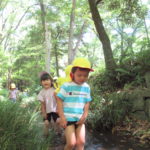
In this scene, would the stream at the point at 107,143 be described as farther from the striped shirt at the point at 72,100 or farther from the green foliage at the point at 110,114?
the striped shirt at the point at 72,100

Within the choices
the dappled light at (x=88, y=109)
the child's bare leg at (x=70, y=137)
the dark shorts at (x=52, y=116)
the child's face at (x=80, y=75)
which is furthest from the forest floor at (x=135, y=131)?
the child's face at (x=80, y=75)

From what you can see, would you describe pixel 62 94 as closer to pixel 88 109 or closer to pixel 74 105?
pixel 74 105

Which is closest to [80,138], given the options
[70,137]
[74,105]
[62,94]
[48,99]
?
[70,137]

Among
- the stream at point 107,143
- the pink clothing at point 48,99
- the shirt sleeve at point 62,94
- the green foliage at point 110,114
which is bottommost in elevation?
the stream at point 107,143

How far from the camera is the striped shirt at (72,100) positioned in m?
2.94

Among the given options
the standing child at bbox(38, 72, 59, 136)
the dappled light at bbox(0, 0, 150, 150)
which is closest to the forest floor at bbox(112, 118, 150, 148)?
the dappled light at bbox(0, 0, 150, 150)

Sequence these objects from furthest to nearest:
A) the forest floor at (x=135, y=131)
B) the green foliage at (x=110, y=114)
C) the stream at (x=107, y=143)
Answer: the green foliage at (x=110, y=114) < the forest floor at (x=135, y=131) < the stream at (x=107, y=143)

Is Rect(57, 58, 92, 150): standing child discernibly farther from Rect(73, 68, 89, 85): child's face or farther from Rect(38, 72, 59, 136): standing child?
Rect(38, 72, 59, 136): standing child

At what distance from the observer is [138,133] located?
467 centimetres

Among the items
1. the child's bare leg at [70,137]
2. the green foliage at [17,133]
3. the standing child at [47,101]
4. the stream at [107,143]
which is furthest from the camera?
the standing child at [47,101]

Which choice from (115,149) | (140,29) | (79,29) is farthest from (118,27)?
(115,149)

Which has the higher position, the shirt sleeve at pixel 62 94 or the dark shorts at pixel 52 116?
the shirt sleeve at pixel 62 94

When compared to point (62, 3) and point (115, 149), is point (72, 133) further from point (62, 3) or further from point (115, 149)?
point (62, 3)

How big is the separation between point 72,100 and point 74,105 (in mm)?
76
